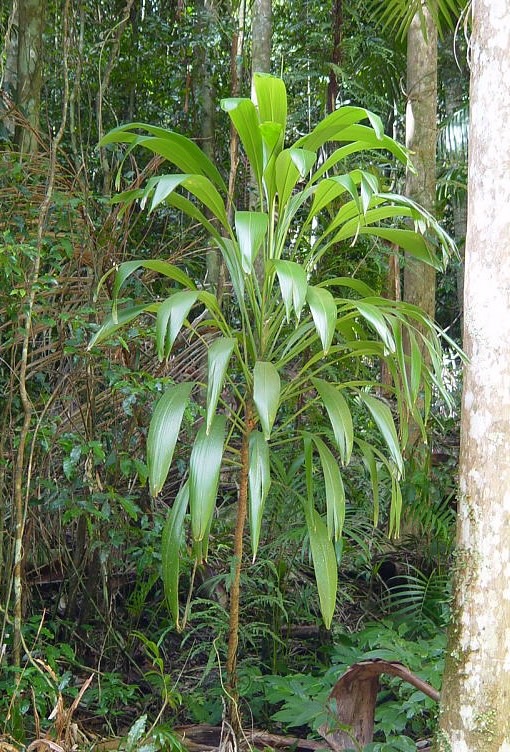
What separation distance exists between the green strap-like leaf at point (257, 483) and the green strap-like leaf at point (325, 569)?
257 millimetres

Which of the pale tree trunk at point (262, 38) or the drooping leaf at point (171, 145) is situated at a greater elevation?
the pale tree trunk at point (262, 38)

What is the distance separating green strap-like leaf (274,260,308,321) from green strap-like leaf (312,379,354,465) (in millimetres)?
314

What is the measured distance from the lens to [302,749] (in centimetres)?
252

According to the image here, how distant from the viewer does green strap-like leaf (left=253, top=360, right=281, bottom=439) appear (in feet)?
6.14

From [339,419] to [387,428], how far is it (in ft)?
0.50

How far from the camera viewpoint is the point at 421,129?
4078mm

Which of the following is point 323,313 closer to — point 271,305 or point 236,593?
point 271,305

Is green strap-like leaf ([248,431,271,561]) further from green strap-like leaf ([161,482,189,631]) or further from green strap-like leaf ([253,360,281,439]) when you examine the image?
green strap-like leaf ([161,482,189,631])

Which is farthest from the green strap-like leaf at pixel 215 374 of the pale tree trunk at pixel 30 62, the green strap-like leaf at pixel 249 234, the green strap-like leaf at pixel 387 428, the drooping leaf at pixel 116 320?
the pale tree trunk at pixel 30 62

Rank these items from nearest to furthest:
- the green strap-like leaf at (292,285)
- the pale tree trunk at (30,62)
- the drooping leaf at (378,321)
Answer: the green strap-like leaf at (292,285) < the drooping leaf at (378,321) < the pale tree trunk at (30,62)

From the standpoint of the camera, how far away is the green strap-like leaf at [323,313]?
6.11ft

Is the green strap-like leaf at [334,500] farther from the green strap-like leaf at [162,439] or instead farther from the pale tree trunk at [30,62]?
the pale tree trunk at [30,62]

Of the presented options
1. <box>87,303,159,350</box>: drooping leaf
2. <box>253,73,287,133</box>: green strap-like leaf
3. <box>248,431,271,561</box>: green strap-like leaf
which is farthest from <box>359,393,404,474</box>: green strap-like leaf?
<box>253,73,287,133</box>: green strap-like leaf

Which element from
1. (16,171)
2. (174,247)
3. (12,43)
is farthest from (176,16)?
(16,171)
